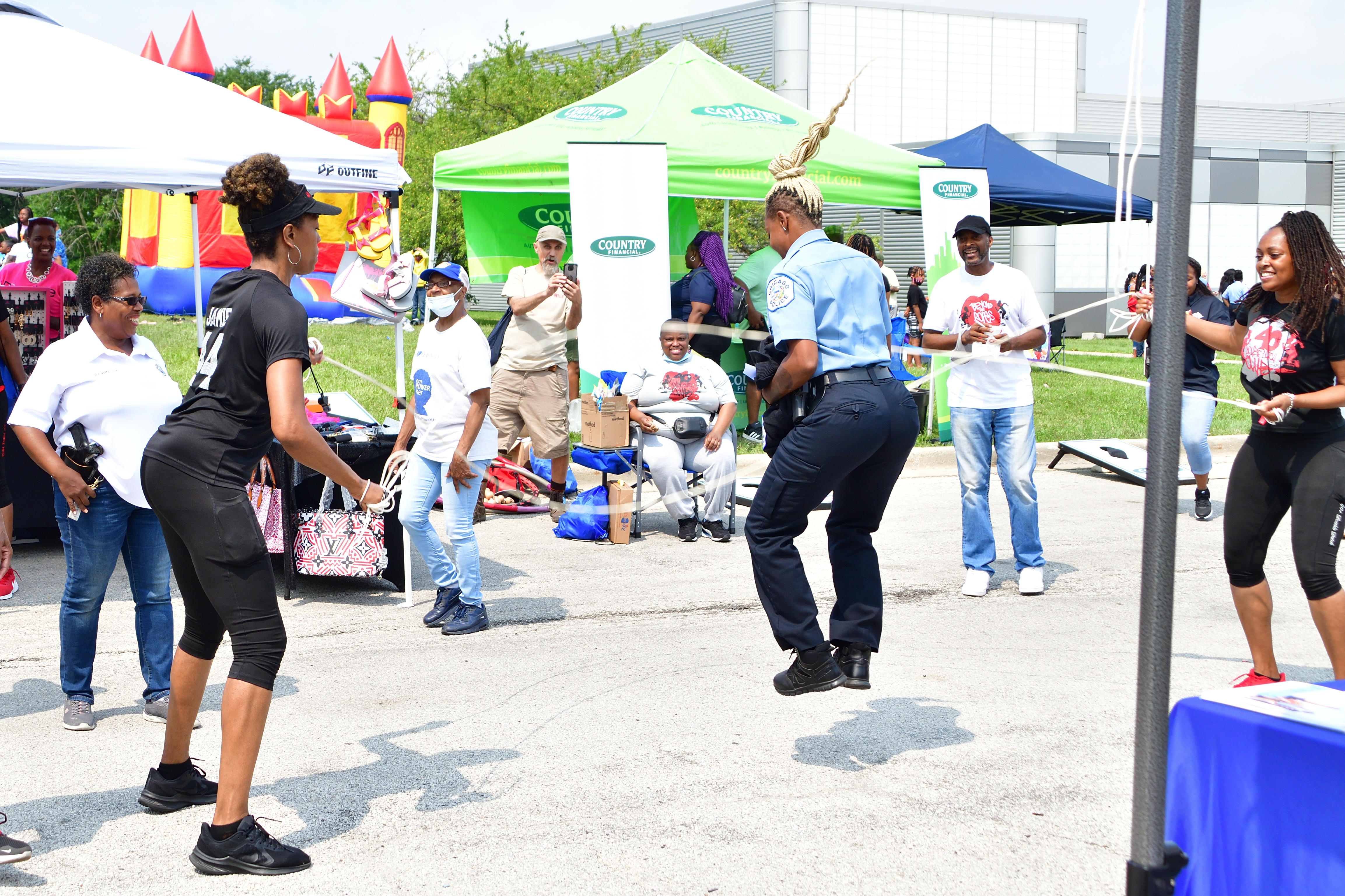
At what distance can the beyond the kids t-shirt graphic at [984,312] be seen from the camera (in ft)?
23.5

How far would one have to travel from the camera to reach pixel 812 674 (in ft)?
14.9

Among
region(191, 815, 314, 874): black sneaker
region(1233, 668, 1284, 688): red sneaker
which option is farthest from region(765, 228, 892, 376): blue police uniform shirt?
region(191, 815, 314, 874): black sneaker

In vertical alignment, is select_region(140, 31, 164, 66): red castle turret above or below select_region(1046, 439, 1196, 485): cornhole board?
above

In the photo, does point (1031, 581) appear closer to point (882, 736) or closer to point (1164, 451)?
point (882, 736)

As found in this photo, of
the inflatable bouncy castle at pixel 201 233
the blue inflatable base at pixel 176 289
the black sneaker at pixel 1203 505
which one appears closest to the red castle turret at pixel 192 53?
the inflatable bouncy castle at pixel 201 233

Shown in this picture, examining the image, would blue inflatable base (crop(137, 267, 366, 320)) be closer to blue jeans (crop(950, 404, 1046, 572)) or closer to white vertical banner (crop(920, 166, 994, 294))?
white vertical banner (crop(920, 166, 994, 294))

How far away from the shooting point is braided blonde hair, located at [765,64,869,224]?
4.69m

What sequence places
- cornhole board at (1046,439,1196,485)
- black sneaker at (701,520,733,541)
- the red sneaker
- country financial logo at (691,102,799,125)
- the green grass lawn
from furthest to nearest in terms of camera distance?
the green grass lawn < country financial logo at (691,102,799,125) < cornhole board at (1046,439,1196,485) < black sneaker at (701,520,733,541) < the red sneaker

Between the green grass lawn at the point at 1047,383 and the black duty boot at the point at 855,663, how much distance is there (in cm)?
718

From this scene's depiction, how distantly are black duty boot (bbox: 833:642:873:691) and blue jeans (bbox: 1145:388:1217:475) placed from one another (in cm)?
622

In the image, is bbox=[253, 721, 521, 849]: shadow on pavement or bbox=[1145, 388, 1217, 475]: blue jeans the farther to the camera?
bbox=[1145, 388, 1217, 475]: blue jeans

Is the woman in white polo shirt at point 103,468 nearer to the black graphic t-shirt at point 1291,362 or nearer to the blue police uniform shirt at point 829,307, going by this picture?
the blue police uniform shirt at point 829,307

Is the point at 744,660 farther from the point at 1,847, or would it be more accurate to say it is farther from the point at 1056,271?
the point at 1056,271

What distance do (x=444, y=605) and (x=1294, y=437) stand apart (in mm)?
4322
